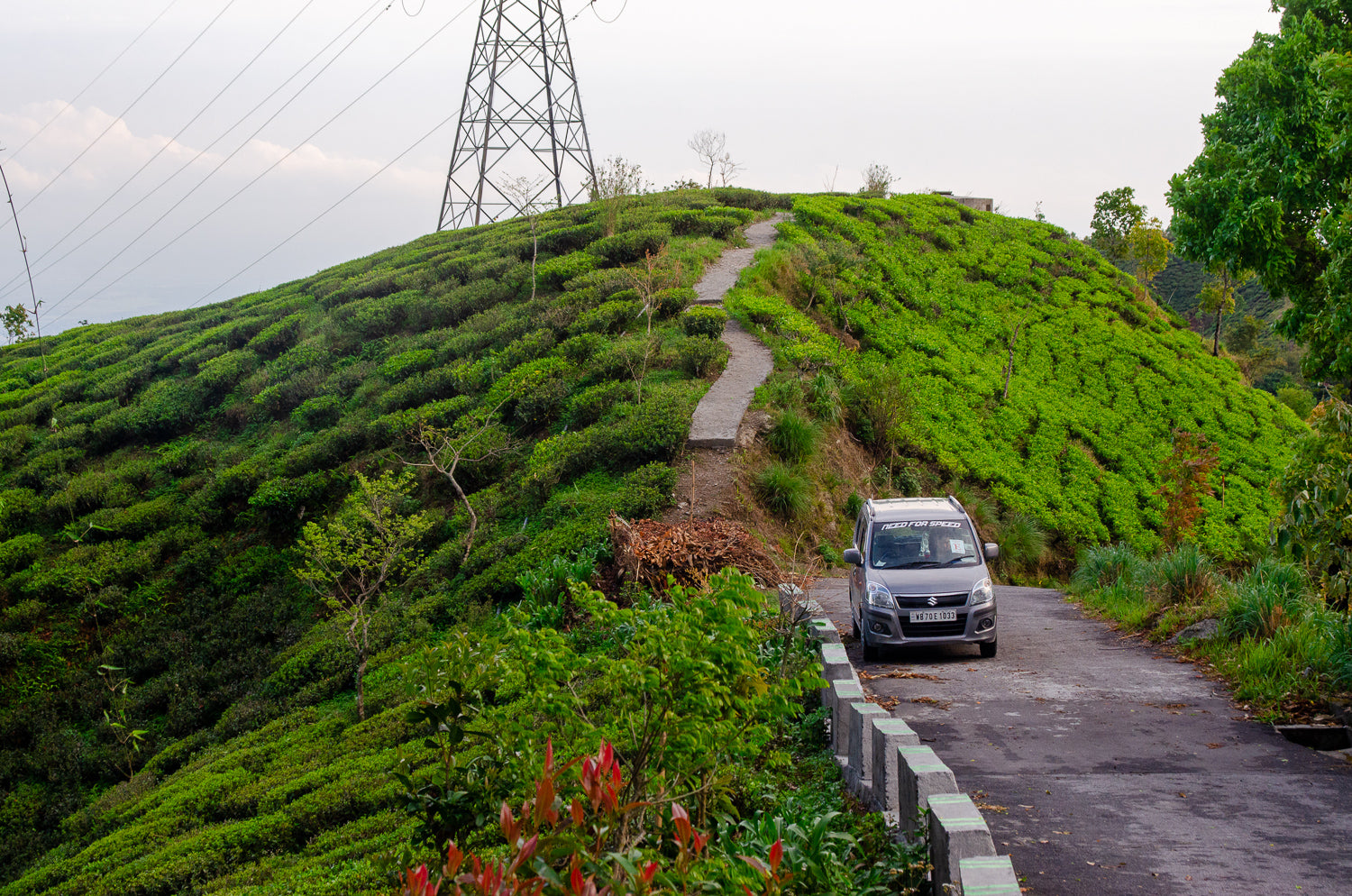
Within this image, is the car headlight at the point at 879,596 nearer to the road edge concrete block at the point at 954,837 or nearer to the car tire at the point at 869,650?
the car tire at the point at 869,650

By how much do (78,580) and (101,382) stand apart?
1606cm

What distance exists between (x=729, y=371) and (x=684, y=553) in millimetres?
9108

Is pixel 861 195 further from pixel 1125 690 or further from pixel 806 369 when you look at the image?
pixel 1125 690

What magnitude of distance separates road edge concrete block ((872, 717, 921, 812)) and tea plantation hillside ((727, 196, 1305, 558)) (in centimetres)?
1580

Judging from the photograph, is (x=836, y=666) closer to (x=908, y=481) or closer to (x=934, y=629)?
(x=934, y=629)

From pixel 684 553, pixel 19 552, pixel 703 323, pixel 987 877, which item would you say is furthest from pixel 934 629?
pixel 19 552

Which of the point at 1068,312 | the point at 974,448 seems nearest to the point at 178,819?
the point at 974,448

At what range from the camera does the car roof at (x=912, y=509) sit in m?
11.5

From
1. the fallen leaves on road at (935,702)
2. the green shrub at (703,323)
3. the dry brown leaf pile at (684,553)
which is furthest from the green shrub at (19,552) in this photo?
the fallen leaves on road at (935,702)

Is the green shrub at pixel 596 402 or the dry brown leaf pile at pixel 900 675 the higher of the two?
the green shrub at pixel 596 402

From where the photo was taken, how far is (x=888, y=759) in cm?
552

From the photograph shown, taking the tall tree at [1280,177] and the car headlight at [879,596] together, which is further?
the tall tree at [1280,177]

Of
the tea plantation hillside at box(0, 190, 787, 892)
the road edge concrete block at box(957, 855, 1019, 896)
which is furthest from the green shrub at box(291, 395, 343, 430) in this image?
the road edge concrete block at box(957, 855, 1019, 896)

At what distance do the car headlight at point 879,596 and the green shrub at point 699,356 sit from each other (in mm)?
10742
